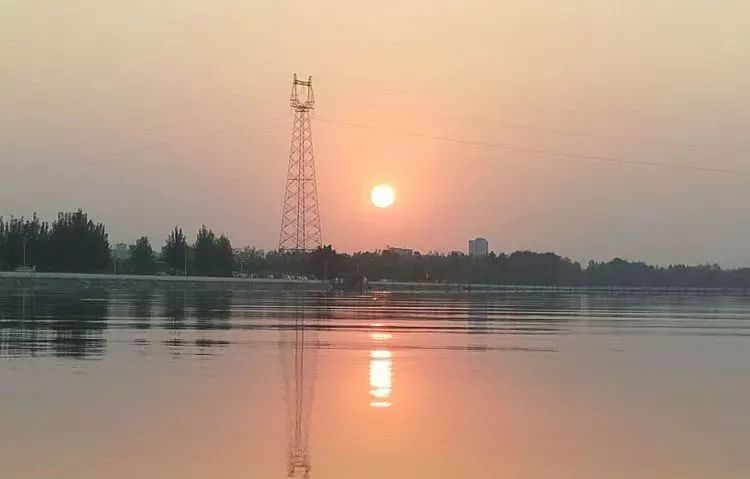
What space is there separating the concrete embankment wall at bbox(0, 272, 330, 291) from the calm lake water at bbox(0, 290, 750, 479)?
75039mm

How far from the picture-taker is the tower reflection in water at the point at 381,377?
1622cm

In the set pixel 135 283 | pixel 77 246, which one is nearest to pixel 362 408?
pixel 135 283

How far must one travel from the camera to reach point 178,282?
4355 inches

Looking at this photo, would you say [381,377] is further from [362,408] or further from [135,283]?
[135,283]

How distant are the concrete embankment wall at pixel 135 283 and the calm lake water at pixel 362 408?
75.0 meters

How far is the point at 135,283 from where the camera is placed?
108562mm

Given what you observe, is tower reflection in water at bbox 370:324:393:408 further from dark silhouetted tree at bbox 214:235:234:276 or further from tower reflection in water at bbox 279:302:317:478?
dark silhouetted tree at bbox 214:235:234:276

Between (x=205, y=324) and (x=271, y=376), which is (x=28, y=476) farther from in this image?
(x=205, y=324)

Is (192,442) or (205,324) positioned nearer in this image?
(192,442)

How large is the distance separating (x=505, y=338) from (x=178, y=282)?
8308cm

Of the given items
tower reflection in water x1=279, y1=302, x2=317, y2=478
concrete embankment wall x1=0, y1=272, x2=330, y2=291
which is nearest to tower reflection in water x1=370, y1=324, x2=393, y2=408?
tower reflection in water x1=279, y1=302, x2=317, y2=478

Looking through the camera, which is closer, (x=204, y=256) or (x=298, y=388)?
(x=298, y=388)

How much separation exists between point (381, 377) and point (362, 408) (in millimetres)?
4180

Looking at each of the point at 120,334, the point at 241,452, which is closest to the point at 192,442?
the point at 241,452
